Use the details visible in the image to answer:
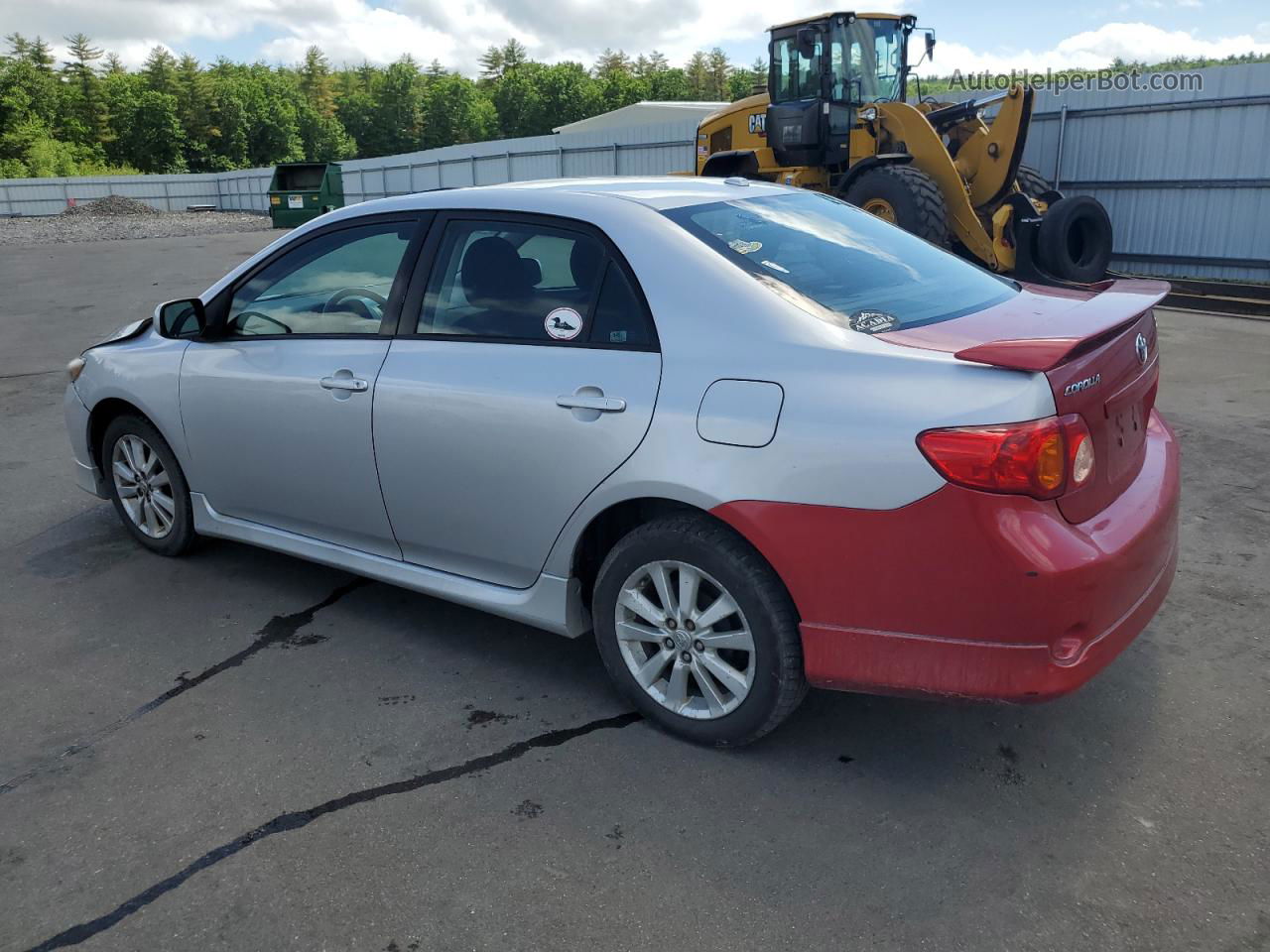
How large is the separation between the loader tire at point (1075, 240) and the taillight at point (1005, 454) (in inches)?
411

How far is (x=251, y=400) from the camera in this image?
4.09 m

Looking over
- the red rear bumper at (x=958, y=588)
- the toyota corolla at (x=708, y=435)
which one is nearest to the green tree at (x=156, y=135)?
the toyota corolla at (x=708, y=435)

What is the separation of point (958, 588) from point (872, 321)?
81 cm

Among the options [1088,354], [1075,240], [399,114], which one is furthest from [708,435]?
[399,114]

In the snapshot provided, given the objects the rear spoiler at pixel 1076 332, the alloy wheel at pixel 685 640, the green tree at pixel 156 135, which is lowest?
the alloy wheel at pixel 685 640

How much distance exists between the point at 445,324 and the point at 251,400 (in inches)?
39.4

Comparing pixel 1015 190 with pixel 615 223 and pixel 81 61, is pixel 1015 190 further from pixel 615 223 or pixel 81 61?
pixel 81 61

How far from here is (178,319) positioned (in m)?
4.46

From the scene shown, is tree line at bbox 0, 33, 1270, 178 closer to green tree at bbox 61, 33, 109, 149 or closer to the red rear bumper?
green tree at bbox 61, 33, 109, 149

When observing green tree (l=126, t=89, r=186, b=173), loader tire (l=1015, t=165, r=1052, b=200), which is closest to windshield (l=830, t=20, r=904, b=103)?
loader tire (l=1015, t=165, r=1052, b=200)

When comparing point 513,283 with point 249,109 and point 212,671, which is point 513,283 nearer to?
point 212,671

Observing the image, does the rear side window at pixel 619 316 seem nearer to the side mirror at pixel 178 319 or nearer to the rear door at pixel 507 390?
the rear door at pixel 507 390

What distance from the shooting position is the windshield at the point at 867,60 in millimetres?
13828

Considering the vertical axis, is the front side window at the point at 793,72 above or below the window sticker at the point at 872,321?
above
